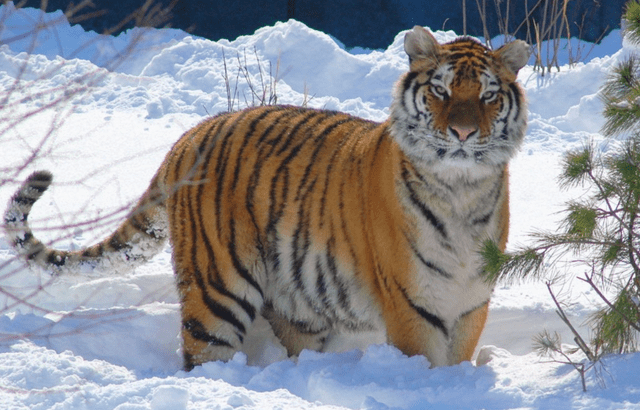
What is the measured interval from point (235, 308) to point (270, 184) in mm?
592

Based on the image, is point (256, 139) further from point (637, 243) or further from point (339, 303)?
point (637, 243)

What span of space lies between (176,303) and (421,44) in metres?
2.03

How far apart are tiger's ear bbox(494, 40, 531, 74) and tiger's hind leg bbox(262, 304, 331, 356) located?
152cm

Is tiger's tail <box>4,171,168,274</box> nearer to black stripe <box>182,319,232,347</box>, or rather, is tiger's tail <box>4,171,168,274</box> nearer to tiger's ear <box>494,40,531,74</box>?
black stripe <box>182,319,232,347</box>

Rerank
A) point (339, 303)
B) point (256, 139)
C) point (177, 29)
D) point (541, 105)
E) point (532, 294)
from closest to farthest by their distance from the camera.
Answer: point (339, 303) < point (256, 139) < point (532, 294) < point (541, 105) < point (177, 29)

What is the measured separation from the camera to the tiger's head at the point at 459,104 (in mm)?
3111

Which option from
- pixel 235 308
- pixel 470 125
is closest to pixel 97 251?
pixel 235 308

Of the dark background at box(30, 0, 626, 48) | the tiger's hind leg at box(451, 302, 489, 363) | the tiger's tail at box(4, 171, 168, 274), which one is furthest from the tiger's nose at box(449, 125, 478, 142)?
the dark background at box(30, 0, 626, 48)

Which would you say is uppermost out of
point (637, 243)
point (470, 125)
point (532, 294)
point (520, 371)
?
point (470, 125)

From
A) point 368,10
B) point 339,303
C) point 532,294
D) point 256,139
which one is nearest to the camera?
point 339,303

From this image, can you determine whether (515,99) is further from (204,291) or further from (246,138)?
(204,291)

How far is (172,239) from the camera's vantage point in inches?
148

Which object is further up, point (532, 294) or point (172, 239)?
point (172, 239)

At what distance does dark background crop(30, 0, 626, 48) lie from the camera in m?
11.2
